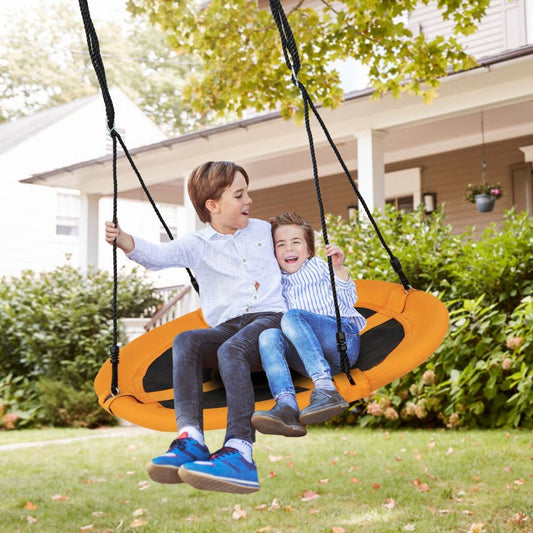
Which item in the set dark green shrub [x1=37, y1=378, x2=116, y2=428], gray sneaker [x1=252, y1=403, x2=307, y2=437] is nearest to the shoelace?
gray sneaker [x1=252, y1=403, x2=307, y2=437]

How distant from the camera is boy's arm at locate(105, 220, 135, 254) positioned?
2.79 metres

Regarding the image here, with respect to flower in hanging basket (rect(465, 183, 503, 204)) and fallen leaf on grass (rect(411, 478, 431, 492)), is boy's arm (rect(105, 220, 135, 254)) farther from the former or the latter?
flower in hanging basket (rect(465, 183, 503, 204))

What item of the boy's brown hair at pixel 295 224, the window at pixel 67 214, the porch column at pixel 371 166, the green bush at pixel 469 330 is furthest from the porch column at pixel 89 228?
the boy's brown hair at pixel 295 224

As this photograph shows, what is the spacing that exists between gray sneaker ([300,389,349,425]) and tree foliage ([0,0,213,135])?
28.7 metres

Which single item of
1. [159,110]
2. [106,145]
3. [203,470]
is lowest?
[203,470]

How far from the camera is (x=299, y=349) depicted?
2.68 metres

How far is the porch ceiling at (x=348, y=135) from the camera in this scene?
29.7ft

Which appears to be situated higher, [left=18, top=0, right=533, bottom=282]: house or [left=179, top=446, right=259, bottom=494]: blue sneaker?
[left=18, top=0, right=533, bottom=282]: house

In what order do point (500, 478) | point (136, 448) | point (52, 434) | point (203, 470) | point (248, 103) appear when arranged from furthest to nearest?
point (52, 434) → point (136, 448) → point (248, 103) → point (500, 478) → point (203, 470)

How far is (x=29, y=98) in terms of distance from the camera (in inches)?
1235

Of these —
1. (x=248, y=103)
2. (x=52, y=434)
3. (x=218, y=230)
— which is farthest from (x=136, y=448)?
(x=218, y=230)

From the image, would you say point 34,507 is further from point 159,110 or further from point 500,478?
point 159,110

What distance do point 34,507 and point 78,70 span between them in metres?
29.0

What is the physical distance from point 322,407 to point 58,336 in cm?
925
